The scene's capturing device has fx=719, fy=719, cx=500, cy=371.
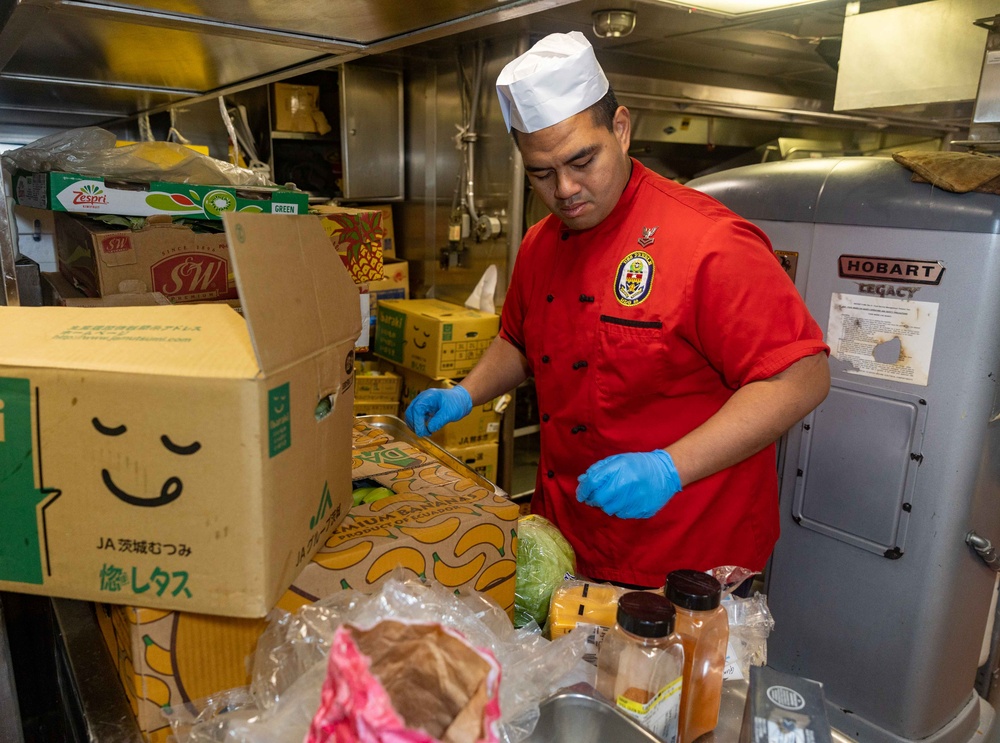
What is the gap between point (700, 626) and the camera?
84cm

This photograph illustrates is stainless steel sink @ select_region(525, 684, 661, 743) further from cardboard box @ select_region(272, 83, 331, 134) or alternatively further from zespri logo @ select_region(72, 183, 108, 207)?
cardboard box @ select_region(272, 83, 331, 134)

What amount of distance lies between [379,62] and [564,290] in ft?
7.92

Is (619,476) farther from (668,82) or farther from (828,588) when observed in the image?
(668,82)

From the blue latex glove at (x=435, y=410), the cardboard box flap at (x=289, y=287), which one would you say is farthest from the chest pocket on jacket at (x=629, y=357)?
the cardboard box flap at (x=289, y=287)

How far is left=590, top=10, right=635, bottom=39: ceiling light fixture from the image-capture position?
263 centimetres

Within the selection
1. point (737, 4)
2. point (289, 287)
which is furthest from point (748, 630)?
point (737, 4)

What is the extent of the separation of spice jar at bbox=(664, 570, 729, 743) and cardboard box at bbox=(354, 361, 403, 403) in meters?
2.69

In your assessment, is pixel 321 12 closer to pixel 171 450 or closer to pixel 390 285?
pixel 171 450

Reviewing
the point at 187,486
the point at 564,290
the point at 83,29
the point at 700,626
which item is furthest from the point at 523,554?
the point at 83,29

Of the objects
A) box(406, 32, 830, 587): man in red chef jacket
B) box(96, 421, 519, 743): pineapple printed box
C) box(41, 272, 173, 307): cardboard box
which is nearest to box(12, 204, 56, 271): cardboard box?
box(41, 272, 173, 307): cardboard box

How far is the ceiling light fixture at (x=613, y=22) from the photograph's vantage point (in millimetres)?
2635

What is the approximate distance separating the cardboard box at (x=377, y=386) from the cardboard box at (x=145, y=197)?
1.84 metres

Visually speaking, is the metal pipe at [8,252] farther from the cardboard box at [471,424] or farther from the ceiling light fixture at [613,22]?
the ceiling light fixture at [613,22]

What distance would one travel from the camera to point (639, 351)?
154cm
